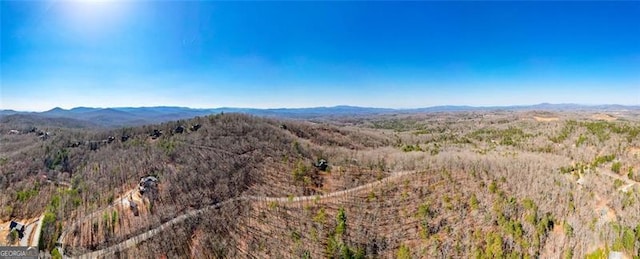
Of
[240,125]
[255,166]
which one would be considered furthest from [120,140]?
[255,166]

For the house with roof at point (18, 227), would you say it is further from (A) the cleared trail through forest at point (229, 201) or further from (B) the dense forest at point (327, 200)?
(A) the cleared trail through forest at point (229, 201)

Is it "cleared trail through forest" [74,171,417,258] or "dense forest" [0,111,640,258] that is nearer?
"dense forest" [0,111,640,258]

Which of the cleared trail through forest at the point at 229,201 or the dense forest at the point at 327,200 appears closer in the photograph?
the dense forest at the point at 327,200

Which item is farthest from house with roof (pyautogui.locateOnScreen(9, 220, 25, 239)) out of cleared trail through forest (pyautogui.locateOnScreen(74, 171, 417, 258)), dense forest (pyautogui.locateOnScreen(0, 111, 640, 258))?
cleared trail through forest (pyautogui.locateOnScreen(74, 171, 417, 258))

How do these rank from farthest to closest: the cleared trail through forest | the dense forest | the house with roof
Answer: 1. the house with roof
2. the cleared trail through forest
3. the dense forest

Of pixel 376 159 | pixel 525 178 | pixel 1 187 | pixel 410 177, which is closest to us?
pixel 525 178

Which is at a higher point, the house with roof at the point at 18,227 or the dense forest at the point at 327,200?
the dense forest at the point at 327,200

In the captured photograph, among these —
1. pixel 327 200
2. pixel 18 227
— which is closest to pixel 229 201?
pixel 327 200

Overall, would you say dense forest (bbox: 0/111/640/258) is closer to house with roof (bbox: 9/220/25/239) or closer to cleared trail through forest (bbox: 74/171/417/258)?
cleared trail through forest (bbox: 74/171/417/258)

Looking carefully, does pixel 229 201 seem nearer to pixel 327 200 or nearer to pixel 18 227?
pixel 327 200

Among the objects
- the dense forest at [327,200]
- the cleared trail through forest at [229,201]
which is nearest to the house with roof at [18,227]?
the dense forest at [327,200]

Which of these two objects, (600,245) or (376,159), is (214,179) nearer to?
(376,159)
